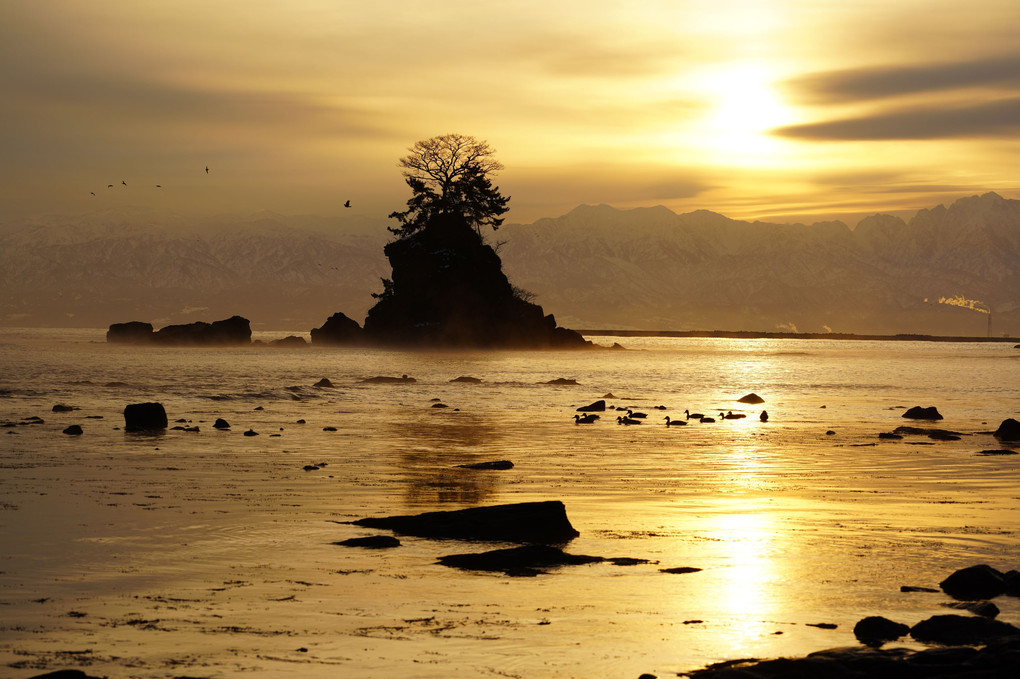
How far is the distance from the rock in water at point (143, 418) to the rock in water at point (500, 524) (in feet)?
73.4

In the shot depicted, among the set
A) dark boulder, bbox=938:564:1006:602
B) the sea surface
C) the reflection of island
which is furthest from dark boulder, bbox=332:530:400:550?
dark boulder, bbox=938:564:1006:602

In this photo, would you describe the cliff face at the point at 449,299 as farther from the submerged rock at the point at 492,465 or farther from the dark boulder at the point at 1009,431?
the submerged rock at the point at 492,465

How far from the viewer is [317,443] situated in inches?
1393

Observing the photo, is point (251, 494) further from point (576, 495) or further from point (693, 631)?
point (693, 631)

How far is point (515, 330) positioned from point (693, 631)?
13156cm

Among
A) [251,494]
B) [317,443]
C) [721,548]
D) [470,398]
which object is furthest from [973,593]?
[470,398]

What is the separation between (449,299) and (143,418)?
10034cm

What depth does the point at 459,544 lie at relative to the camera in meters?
17.7

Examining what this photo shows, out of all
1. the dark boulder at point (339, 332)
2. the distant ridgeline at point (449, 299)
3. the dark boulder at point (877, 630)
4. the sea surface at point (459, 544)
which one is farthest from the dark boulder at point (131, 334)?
the dark boulder at point (877, 630)

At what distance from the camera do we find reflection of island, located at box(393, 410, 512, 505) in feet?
78.8

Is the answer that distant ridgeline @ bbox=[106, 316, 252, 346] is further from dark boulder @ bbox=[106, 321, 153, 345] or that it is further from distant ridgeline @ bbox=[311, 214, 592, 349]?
distant ridgeline @ bbox=[311, 214, 592, 349]

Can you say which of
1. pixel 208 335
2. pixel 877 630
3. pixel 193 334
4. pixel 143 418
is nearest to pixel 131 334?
pixel 193 334

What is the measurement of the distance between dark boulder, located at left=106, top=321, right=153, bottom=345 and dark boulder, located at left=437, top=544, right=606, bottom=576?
6820 inches

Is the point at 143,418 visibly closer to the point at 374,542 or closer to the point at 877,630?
the point at 374,542
